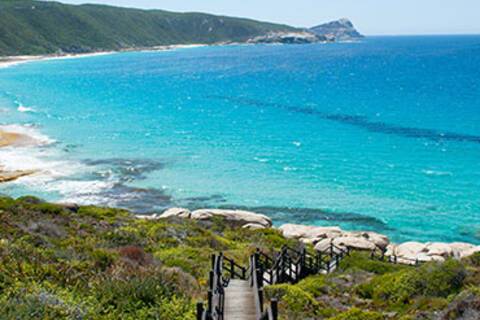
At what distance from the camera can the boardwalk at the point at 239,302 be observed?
12.3 metres

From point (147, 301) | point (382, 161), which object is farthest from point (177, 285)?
point (382, 161)

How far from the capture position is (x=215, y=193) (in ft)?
136

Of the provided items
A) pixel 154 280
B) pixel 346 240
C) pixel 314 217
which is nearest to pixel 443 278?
pixel 154 280

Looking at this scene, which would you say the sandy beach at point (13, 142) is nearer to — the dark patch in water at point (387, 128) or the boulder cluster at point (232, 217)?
the boulder cluster at point (232, 217)

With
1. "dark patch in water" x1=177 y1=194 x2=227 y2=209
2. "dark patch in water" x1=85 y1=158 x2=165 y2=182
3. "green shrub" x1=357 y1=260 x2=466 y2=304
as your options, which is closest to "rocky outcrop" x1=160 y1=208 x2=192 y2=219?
"dark patch in water" x1=177 y1=194 x2=227 y2=209

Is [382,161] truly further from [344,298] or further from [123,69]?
[123,69]

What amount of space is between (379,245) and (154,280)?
1941 cm

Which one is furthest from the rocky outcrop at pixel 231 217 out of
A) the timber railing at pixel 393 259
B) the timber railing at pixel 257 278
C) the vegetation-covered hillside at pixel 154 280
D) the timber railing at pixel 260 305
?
the timber railing at pixel 260 305

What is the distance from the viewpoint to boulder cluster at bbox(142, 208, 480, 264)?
2800 centimetres

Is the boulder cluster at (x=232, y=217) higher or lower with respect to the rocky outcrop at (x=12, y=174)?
higher

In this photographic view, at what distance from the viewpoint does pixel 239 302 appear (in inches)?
523

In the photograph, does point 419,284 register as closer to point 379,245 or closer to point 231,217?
point 379,245

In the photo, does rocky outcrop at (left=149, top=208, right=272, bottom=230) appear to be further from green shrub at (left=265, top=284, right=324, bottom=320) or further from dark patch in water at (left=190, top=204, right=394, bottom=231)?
green shrub at (left=265, top=284, right=324, bottom=320)

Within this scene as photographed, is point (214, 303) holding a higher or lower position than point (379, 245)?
higher
